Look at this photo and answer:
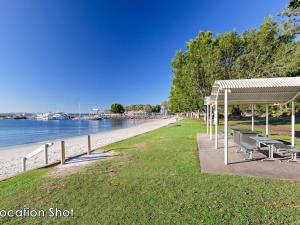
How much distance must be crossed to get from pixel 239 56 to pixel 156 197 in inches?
844

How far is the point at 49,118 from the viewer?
124 m

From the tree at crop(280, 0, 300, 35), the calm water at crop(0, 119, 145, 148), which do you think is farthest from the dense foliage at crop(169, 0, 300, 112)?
the calm water at crop(0, 119, 145, 148)

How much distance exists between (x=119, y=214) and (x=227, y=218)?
1835mm

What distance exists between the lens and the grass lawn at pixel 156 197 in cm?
308

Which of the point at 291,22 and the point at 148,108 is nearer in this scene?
the point at 291,22

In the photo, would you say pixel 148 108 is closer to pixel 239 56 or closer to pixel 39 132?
pixel 39 132

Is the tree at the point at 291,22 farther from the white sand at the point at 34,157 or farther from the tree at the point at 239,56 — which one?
the white sand at the point at 34,157

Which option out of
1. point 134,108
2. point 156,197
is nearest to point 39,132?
point 156,197

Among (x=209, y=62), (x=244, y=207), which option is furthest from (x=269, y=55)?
(x=244, y=207)

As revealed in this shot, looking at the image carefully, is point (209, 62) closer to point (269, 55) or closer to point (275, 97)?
point (269, 55)

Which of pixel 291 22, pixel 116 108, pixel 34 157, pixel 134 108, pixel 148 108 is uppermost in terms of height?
pixel 291 22

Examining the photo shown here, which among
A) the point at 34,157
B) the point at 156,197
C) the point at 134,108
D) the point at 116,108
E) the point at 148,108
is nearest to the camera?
the point at 156,197

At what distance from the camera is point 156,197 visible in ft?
12.4

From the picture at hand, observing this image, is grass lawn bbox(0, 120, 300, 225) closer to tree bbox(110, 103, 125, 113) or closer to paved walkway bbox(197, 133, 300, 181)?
paved walkway bbox(197, 133, 300, 181)
